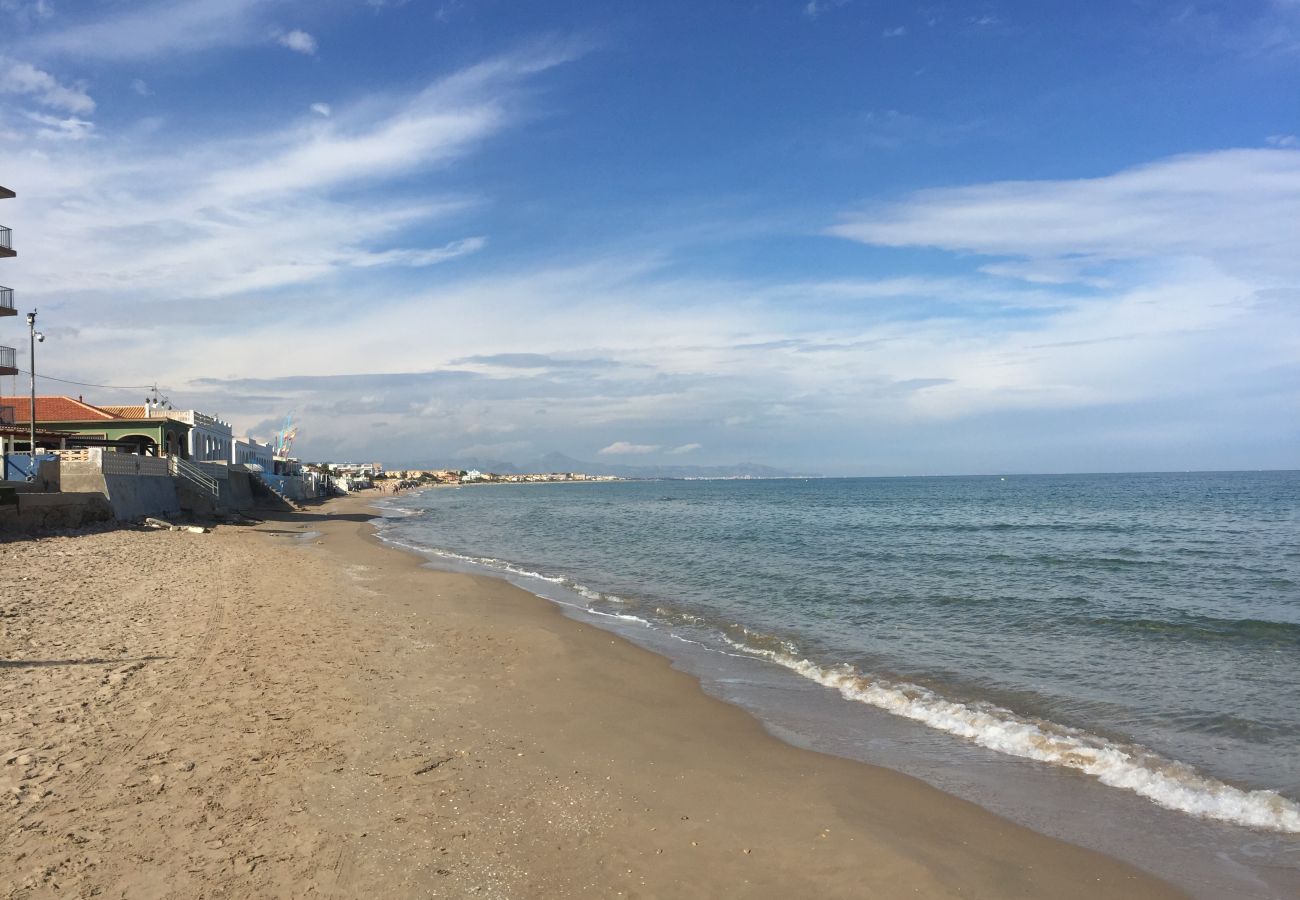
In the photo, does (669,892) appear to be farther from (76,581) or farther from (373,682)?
(76,581)

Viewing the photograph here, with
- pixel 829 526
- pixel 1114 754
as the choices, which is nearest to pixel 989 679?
pixel 1114 754

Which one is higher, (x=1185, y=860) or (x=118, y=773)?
(x=118, y=773)

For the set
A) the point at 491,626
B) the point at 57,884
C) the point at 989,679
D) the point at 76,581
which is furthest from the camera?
the point at 76,581

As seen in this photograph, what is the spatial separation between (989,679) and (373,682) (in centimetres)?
854

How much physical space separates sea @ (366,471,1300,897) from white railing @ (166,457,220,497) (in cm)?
1240

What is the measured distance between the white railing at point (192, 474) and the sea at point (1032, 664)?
1240cm

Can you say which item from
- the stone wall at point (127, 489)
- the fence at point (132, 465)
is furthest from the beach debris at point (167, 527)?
the fence at point (132, 465)

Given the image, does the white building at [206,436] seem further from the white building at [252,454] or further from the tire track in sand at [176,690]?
the tire track in sand at [176,690]

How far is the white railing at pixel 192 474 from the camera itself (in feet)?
113

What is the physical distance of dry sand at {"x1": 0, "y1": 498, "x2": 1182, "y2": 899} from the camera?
5.00 m

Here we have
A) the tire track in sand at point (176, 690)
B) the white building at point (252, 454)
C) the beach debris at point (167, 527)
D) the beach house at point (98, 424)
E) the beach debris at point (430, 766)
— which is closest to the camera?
the tire track in sand at point (176, 690)

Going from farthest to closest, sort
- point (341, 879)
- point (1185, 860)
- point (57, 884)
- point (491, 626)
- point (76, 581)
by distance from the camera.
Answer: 1. point (76, 581)
2. point (491, 626)
3. point (1185, 860)
4. point (341, 879)
5. point (57, 884)

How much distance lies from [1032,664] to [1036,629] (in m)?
3.04

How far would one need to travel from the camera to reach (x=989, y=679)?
11172mm
